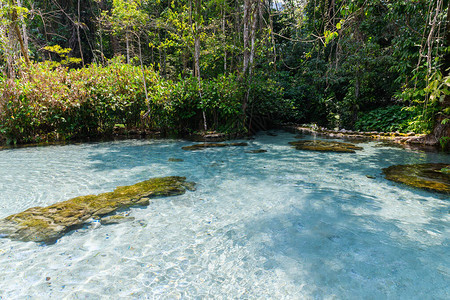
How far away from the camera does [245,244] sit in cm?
273

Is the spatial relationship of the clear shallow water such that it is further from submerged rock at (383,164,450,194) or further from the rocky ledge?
the rocky ledge

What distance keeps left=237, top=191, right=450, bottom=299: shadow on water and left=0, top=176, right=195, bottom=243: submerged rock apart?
1.81m

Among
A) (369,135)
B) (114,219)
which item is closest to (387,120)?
(369,135)

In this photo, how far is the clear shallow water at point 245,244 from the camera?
6.79 feet

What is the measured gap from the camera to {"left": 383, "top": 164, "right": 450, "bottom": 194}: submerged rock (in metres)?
4.30

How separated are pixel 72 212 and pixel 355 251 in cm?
354

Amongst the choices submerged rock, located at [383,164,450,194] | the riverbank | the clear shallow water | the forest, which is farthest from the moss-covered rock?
the riverbank

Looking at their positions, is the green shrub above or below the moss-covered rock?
above

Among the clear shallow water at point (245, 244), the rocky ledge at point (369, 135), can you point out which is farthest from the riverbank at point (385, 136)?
the clear shallow water at point (245, 244)

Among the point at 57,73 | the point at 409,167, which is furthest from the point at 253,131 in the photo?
the point at 57,73

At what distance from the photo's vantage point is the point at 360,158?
6707mm

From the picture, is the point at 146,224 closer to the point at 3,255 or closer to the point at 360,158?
the point at 3,255

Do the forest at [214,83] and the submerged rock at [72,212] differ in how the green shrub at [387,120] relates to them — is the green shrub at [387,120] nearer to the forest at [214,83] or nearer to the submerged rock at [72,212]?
the forest at [214,83]

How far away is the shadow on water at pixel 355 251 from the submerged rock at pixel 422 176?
128 centimetres
